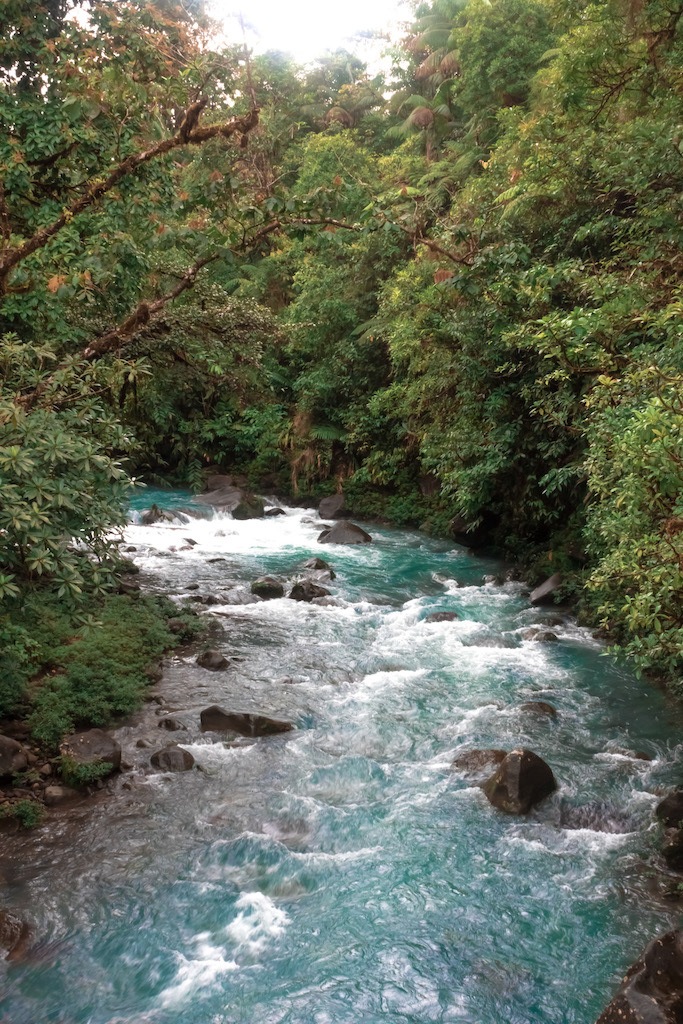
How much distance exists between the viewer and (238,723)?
851 cm

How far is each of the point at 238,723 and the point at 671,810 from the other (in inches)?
171

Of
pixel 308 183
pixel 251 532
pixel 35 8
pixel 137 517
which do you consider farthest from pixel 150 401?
pixel 35 8

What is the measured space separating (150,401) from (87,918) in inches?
700

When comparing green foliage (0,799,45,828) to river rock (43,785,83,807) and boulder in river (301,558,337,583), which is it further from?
boulder in river (301,558,337,583)

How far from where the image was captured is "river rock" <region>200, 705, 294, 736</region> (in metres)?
8.49

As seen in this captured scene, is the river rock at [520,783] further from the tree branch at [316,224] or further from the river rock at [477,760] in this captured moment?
the tree branch at [316,224]

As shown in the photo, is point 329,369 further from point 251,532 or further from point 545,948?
point 545,948

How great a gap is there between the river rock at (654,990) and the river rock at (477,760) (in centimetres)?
282

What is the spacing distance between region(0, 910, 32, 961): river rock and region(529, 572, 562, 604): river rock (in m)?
9.23

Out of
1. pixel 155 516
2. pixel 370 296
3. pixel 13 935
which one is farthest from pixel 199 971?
pixel 370 296

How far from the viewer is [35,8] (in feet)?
27.7

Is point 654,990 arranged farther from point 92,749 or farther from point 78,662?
point 78,662

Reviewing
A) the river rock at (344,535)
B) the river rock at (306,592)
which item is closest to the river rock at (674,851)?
the river rock at (306,592)

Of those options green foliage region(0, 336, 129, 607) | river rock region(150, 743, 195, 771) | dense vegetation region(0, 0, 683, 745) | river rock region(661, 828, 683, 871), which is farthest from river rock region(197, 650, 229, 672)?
river rock region(661, 828, 683, 871)
